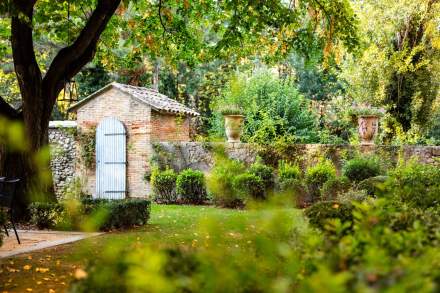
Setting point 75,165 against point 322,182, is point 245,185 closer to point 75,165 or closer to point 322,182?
point 322,182

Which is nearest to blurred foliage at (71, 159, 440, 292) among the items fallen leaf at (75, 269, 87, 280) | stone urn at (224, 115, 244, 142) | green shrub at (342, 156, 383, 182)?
fallen leaf at (75, 269, 87, 280)

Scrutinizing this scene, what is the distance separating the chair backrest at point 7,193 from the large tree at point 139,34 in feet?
6.74

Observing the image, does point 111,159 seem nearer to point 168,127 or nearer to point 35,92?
point 168,127

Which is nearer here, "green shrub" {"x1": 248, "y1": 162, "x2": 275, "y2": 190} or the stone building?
"green shrub" {"x1": 248, "y1": 162, "x2": 275, "y2": 190}

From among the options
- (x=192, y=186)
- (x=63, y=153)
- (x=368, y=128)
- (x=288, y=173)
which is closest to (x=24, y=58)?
(x=192, y=186)

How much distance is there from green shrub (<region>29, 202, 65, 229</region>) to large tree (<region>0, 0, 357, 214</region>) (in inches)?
26.7

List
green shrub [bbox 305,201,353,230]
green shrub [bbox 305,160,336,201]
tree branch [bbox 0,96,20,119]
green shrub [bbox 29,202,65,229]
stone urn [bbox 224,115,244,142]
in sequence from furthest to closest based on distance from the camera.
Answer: stone urn [bbox 224,115,244,142], green shrub [bbox 305,160,336,201], tree branch [bbox 0,96,20,119], green shrub [bbox 29,202,65,229], green shrub [bbox 305,201,353,230]

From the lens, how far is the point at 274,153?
45.6 ft

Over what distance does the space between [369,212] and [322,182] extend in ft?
34.6

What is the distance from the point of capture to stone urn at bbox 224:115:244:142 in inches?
570

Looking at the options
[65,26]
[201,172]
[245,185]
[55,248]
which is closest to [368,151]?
[245,185]

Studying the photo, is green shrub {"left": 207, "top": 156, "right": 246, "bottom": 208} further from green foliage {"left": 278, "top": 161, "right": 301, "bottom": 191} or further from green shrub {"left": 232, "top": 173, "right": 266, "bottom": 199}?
green foliage {"left": 278, "top": 161, "right": 301, "bottom": 191}

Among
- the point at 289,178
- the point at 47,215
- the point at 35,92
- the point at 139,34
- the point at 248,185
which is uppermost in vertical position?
the point at 139,34

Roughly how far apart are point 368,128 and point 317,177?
183 centimetres
